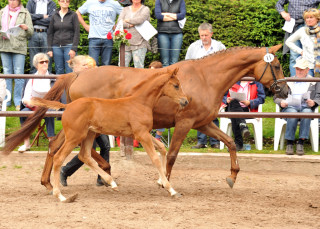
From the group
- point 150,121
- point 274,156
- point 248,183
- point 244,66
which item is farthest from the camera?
point 274,156

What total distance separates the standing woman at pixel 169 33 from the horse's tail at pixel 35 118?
12.1 feet

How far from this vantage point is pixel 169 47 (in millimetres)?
11852

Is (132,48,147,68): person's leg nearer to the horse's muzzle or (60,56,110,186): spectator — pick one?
(60,56,110,186): spectator

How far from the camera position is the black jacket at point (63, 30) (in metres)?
11.7

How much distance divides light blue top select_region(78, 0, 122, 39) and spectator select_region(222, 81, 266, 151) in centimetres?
257

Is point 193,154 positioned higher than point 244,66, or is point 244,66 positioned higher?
point 244,66

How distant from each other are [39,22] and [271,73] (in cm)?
518

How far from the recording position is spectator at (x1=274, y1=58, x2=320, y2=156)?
10478mm

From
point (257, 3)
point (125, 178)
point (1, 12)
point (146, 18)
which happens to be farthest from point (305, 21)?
point (1, 12)

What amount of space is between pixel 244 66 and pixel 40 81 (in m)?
3.54

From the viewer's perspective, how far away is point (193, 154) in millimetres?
10195

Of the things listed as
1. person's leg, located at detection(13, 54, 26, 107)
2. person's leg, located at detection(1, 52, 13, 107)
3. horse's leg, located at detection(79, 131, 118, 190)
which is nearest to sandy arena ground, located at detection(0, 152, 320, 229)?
horse's leg, located at detection(79, 131, 118, 190)

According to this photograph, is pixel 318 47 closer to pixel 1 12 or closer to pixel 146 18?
pixel 146 18

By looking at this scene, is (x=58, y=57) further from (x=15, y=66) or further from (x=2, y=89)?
(x=2, y=89)
